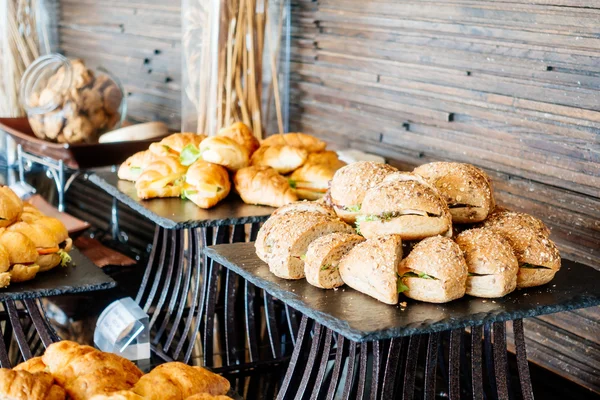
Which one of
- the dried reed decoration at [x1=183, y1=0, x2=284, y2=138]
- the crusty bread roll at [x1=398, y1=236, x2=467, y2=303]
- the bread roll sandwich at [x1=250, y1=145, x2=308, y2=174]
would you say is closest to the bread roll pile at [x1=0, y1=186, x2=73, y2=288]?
the bread roll sandwich at [x1=250, y1=145, x2=308, y2=174]

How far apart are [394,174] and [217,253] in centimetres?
56

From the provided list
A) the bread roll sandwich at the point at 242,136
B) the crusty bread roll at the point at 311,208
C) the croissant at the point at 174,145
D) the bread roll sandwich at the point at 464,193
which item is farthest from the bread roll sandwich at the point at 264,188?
the bread roll sandwich at the point at 464,193

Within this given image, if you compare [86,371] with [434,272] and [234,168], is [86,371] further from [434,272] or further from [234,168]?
[234,168]

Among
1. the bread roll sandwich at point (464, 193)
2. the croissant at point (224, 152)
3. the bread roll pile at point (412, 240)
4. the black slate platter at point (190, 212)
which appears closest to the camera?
the bread roll pile at point (412, 240)

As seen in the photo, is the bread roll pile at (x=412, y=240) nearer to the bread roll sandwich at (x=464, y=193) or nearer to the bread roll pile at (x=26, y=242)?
the bread roll sandwich at (x=464, y=193)

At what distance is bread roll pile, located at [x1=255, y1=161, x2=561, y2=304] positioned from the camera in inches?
76.1

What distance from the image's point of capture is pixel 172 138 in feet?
11.0

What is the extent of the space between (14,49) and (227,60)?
257cm

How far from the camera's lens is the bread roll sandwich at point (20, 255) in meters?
2.39

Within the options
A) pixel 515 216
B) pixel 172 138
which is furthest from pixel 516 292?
pixel 172 138

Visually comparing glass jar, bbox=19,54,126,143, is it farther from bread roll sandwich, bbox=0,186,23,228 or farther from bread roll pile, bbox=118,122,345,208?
bread roll sandwich, bbox=0,186,23,228

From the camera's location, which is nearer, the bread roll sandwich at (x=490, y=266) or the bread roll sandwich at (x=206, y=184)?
the bread roll sandwich at (x=490, y=266)

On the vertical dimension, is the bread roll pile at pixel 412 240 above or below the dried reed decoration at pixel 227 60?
below

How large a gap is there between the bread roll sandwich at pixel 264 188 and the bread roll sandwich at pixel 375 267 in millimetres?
974
